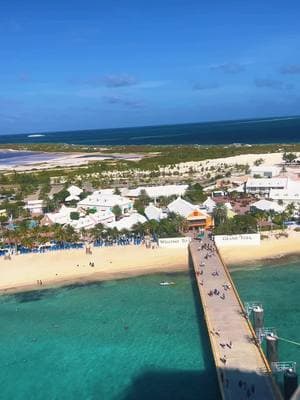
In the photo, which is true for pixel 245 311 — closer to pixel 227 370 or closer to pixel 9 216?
pixel 227 370

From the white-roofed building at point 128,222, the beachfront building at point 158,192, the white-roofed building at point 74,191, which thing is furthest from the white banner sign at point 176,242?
the white-roofed building at point 74,191

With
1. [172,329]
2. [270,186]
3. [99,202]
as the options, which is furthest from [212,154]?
[172,329]

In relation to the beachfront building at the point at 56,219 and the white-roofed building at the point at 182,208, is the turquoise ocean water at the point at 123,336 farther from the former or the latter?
the beachfront building at the point at 56,219

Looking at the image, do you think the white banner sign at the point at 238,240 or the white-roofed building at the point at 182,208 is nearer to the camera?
the white banner sign at the point at 238,240

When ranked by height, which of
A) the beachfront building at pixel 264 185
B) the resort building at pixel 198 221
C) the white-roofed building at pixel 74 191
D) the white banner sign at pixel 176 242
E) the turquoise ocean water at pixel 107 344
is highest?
the beachfront building at pixel 264 185

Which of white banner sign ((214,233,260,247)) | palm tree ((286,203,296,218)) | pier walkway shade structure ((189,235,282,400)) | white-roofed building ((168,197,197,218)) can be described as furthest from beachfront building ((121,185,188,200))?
pier walkway shade structure ((189,235,282,400))

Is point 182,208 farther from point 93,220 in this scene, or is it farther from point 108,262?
point 108,262

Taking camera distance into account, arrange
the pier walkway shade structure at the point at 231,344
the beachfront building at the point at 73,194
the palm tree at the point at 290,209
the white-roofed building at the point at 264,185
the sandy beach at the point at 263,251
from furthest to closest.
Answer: the beachfront building at the point at 73,194 → the white-roofed building at the point at 264,185 → the palm tree at the point at 290,209 → the sandy beach at the point at 263,251 → the pier walkway shade structure at the point at 231,344

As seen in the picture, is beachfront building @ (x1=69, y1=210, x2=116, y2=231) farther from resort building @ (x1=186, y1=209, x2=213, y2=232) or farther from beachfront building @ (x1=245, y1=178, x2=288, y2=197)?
beachfront building @ (x1=245, y1=178, x2=288, y2=197)

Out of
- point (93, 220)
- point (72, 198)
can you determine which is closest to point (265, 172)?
point (72, 198)
